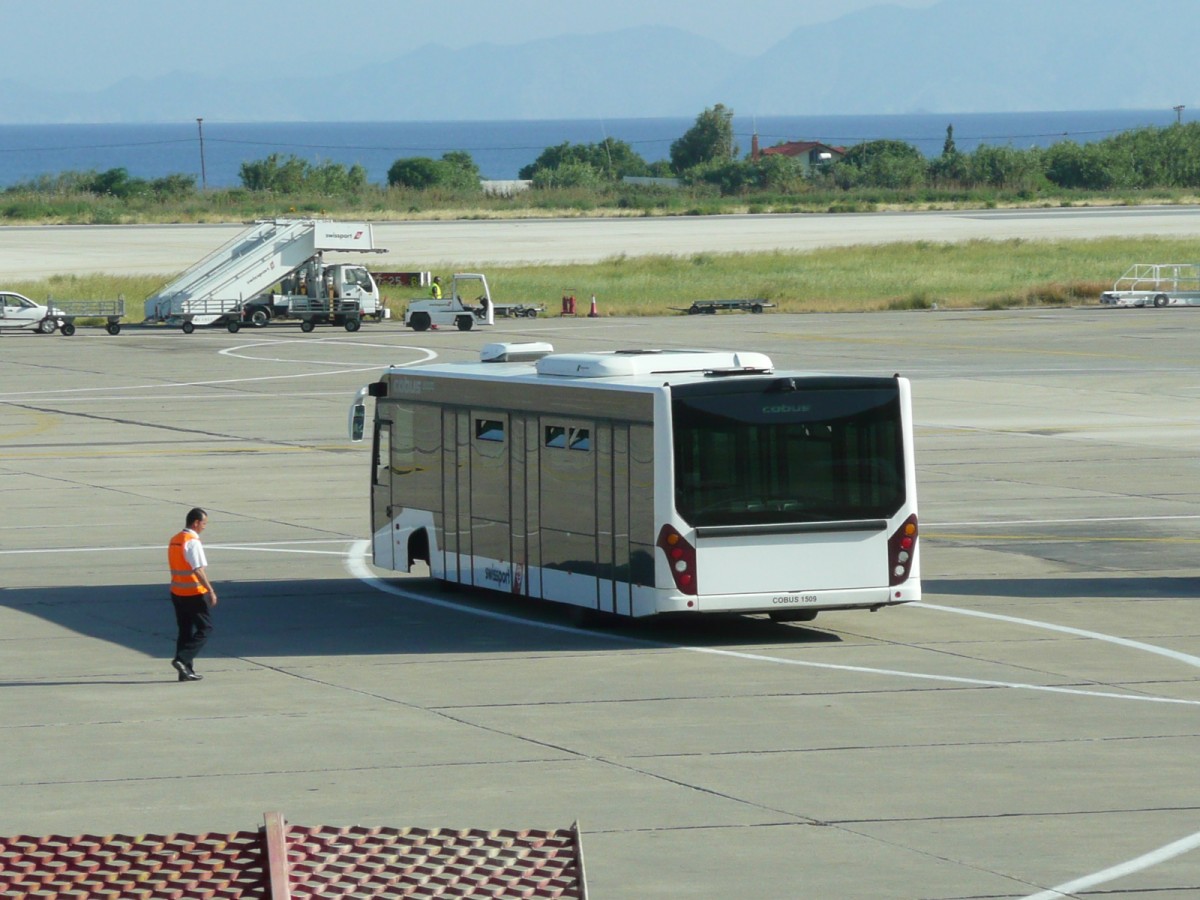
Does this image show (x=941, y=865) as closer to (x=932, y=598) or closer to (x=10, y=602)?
(x=932, y=598)

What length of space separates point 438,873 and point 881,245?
103 m

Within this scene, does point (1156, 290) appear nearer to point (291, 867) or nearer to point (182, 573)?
point (182, 573)

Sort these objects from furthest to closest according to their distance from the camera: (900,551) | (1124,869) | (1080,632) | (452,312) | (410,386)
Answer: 1. (452,312)
2. (410,386)
3. (1080,632)
4. (900,551)
5. (1124,869)

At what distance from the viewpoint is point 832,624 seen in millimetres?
19844

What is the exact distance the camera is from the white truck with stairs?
228 ft

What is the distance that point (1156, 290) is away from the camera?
7988cm

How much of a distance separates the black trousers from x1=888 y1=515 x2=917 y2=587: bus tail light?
265 inches

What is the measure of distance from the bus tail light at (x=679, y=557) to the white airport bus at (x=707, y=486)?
0.01 m

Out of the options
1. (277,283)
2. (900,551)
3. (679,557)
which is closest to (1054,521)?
(900,551)

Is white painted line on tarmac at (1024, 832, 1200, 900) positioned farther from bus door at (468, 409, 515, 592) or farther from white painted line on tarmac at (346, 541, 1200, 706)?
bus door at (468, 409, 515, 592)

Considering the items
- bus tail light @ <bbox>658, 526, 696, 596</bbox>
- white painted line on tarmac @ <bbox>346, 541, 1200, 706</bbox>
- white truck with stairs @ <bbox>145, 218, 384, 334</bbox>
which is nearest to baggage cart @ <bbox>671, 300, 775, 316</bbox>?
white truck with stairs @ <bbox>145, 218, 384, 334</bbox>

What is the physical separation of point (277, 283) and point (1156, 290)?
37456mm

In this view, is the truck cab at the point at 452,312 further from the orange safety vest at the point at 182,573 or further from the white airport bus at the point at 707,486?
the orange safety vest at the point at 182,573

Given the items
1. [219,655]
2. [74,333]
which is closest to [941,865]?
[219,655]
